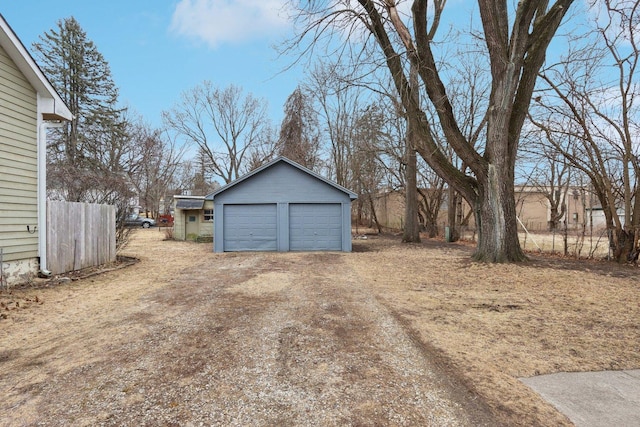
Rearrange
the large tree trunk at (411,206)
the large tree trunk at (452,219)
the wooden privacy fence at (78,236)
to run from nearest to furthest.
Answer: the wooden privacy fence at (78,236), the large tree trunk at (411,206), the large tree trunk at (452,219)

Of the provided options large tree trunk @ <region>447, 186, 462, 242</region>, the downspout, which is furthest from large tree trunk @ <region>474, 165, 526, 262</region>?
the downspout

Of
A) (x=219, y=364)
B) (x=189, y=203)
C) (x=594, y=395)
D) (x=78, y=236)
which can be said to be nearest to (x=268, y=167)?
(x=78, y=236)

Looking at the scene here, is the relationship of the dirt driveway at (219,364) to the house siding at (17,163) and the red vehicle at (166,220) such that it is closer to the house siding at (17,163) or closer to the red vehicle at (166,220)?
the house siding at (17,163)

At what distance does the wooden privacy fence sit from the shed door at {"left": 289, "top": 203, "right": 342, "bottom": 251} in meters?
6.70

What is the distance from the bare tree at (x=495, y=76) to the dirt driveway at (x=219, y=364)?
18.4ft

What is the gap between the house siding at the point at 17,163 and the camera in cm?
654

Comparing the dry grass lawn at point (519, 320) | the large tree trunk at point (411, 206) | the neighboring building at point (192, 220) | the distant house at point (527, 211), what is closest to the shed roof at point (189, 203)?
the neighboring building at point (192, 220)

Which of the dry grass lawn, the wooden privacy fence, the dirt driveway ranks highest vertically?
the wooden privacy fence

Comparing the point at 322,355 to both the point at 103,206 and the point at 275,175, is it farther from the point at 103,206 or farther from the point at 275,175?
the point at 275,175

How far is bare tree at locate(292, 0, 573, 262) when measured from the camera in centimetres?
942

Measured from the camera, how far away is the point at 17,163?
6875mm

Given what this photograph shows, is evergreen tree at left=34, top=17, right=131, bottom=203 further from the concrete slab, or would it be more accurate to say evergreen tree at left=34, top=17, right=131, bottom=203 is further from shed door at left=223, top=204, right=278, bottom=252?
the concrete slab

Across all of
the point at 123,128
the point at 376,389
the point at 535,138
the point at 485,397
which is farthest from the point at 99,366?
the point at 123,128

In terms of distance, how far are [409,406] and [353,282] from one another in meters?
4.95
